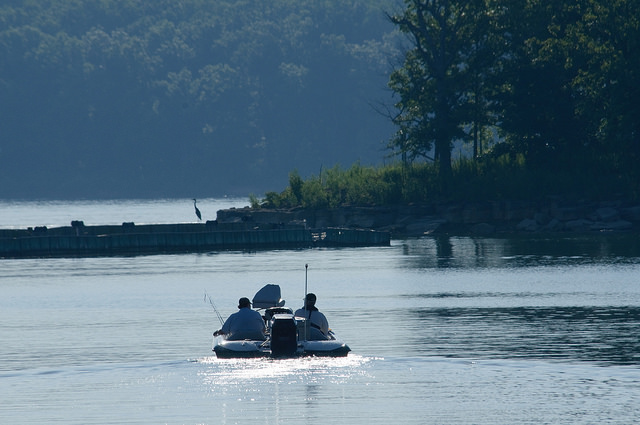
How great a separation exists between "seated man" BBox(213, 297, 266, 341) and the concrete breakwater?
40.3 m

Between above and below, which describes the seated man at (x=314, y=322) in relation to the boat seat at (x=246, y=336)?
above

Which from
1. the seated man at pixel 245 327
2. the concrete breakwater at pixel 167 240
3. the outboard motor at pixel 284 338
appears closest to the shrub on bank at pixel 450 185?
the concrete breakwater at pixel 167 240

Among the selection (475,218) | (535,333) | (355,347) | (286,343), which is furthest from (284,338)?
(475,218)

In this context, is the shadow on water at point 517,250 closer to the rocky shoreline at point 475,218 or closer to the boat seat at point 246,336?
the rocky shoreline at point 475,218

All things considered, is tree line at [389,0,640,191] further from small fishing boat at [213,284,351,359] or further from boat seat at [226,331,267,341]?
boat seat at [226,331,267,341]

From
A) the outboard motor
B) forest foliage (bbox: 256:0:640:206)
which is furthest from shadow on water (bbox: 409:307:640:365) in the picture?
forest foliage (bbox: 256:0:640:206)

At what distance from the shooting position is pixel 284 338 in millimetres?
27594

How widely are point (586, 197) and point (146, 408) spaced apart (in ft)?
188

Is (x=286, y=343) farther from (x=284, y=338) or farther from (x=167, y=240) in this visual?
(x=167, y=240)

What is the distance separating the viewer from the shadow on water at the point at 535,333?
94.2ft

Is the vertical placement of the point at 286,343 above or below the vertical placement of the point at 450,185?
below

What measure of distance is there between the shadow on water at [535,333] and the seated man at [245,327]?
4078mm

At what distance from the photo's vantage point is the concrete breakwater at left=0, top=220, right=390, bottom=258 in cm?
6806

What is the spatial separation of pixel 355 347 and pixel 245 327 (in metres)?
3.07
